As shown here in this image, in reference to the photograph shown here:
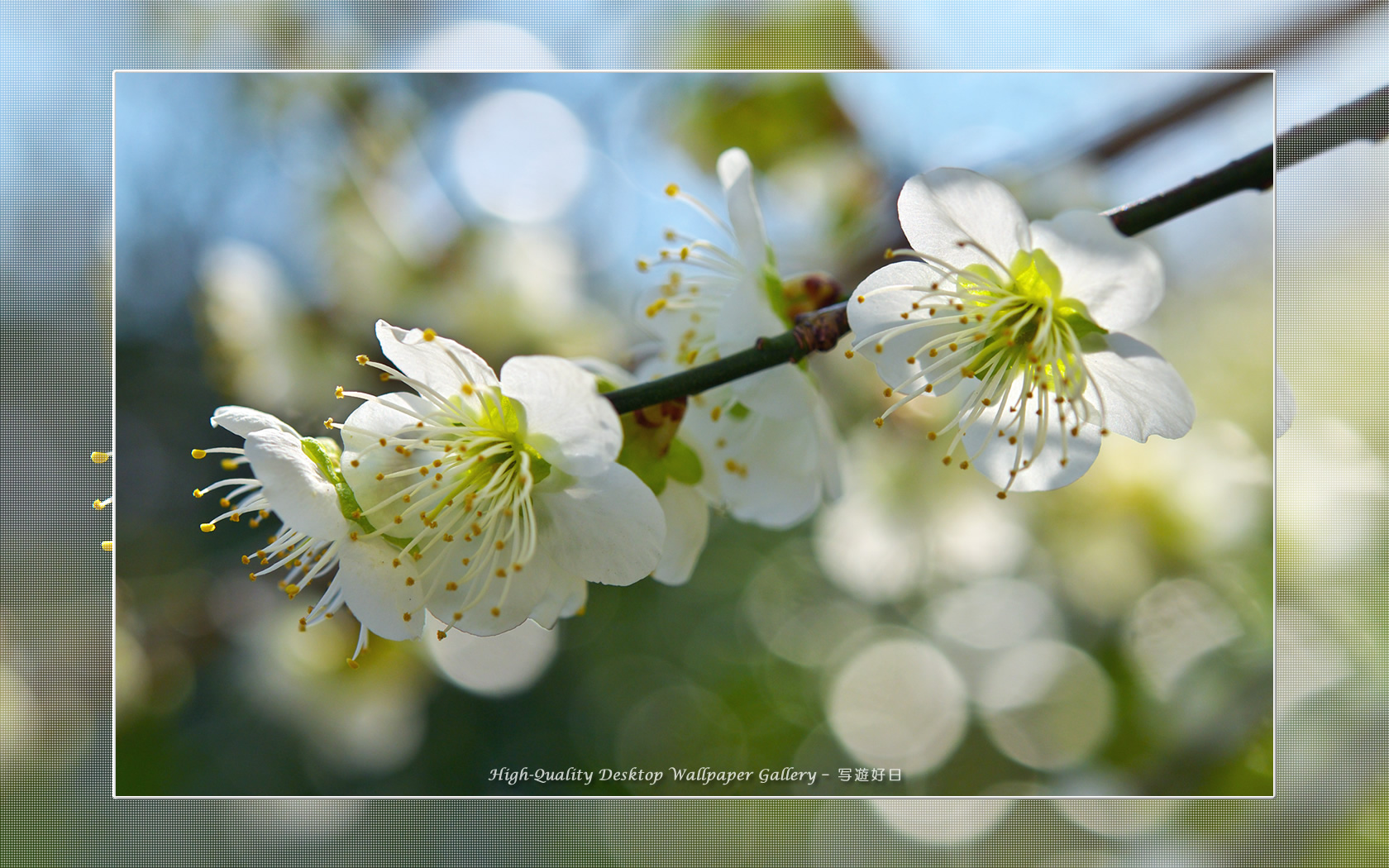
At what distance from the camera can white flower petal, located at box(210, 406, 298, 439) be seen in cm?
51

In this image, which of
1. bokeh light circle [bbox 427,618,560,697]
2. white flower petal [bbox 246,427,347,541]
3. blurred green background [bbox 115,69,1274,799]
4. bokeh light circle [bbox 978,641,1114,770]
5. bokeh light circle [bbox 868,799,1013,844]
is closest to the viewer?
white flower petal [bbox 246,427,347,541]

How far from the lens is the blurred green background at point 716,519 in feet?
4.30

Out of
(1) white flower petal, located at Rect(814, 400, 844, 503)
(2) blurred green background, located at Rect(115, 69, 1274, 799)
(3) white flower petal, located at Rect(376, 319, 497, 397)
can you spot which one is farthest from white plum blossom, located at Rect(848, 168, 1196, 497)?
(2) blurred green background, located at Rect(115, 69, 1274, 799)

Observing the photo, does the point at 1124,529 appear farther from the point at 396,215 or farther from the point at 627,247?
the point at 396,215

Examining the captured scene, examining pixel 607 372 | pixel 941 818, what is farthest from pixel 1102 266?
pixel 941 818

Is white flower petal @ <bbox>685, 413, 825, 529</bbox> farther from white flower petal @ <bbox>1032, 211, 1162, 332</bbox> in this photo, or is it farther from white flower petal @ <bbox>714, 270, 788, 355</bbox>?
white flower petal @ <bbox>1032, 211, 1162, 332</bbox>

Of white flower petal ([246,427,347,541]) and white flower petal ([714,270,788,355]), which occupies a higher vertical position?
white flower petal ([714,270,788,355])

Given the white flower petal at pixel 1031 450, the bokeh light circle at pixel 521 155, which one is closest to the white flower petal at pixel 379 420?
the white flower petal at pixel 1031 450

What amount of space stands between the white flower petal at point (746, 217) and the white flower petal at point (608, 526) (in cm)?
20

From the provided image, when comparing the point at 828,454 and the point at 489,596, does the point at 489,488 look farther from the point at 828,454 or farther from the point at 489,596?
the point at 828,454

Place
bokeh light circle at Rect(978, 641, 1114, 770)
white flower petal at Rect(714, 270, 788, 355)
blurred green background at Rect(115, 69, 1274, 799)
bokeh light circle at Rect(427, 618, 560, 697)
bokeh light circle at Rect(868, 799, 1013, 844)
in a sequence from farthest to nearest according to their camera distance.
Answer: bokeh light circle at Rect(427, 618, 560, 697) < bokeh light circle at Rect(978, 641, 1114, 770) < blurred green background at Rect(115, 69, 1274, 799) < bokeh light circle at Rect(868, 799, 1013, 844) < white flower petal at Rect(714, 270, 788, 355)

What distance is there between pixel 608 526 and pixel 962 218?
287 millimetres

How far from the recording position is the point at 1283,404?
64 cm

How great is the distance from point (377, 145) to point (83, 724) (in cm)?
103
